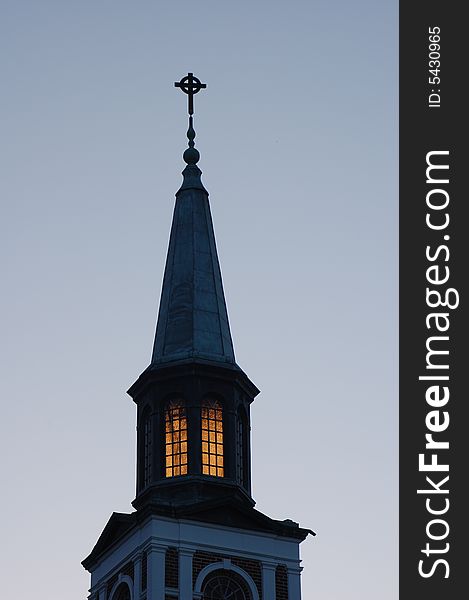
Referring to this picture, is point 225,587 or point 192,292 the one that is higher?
point 192,292

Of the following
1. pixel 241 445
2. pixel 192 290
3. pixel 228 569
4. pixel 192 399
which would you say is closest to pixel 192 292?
pixel 192 290

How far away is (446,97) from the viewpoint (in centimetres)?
3209

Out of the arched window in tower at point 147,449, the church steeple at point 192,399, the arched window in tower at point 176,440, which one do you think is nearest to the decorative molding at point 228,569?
the church steeple at point 192,399

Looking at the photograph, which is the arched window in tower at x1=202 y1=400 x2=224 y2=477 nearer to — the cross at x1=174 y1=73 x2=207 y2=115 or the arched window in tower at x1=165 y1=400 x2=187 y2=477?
the arched window in tower at x1=165 y1=400 x2=187 y2=477

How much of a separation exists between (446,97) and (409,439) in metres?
6.84

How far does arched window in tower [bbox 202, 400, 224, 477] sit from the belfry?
27 mm

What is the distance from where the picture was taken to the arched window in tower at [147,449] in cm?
4488

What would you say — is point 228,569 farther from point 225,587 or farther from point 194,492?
point 194,492

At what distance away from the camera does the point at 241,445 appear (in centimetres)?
4541

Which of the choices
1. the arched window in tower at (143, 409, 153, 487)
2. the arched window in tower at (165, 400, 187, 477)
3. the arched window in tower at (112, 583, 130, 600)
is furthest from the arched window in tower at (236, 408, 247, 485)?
the arched window in tower at (112, 583, 130, 600)

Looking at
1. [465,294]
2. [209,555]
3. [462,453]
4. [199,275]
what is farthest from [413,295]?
[199,275]

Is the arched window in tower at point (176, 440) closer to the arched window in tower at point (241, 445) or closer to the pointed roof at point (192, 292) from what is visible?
the arched window in tower at point (241, 445)

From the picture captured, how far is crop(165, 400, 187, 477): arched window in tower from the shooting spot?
4412 centimetres

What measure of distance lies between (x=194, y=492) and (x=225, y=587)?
2.61 meters
